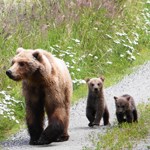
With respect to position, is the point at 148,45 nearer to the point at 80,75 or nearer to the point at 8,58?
the point at 80,75

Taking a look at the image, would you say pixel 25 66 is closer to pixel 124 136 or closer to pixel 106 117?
pixel 124 136

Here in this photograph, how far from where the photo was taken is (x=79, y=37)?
19.2 m

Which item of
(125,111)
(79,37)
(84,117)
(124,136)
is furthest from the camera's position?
(79,37)

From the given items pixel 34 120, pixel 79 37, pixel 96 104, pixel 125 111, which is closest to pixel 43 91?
pixel 34 120

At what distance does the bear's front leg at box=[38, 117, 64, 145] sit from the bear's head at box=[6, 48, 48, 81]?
2.54ft

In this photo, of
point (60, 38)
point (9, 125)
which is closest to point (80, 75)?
point (60, 38)

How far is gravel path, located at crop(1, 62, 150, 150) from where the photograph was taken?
39.8 feet

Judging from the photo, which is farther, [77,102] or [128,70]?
[128,70]

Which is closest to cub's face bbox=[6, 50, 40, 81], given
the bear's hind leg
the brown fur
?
the brown fur

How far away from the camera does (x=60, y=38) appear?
720 inches

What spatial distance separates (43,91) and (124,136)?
1349mm

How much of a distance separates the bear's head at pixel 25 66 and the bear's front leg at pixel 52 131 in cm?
77

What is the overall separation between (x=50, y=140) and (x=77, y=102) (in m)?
3.92

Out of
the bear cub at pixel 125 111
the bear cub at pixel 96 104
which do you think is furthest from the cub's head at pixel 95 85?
the bear cub at pixel 125 111
